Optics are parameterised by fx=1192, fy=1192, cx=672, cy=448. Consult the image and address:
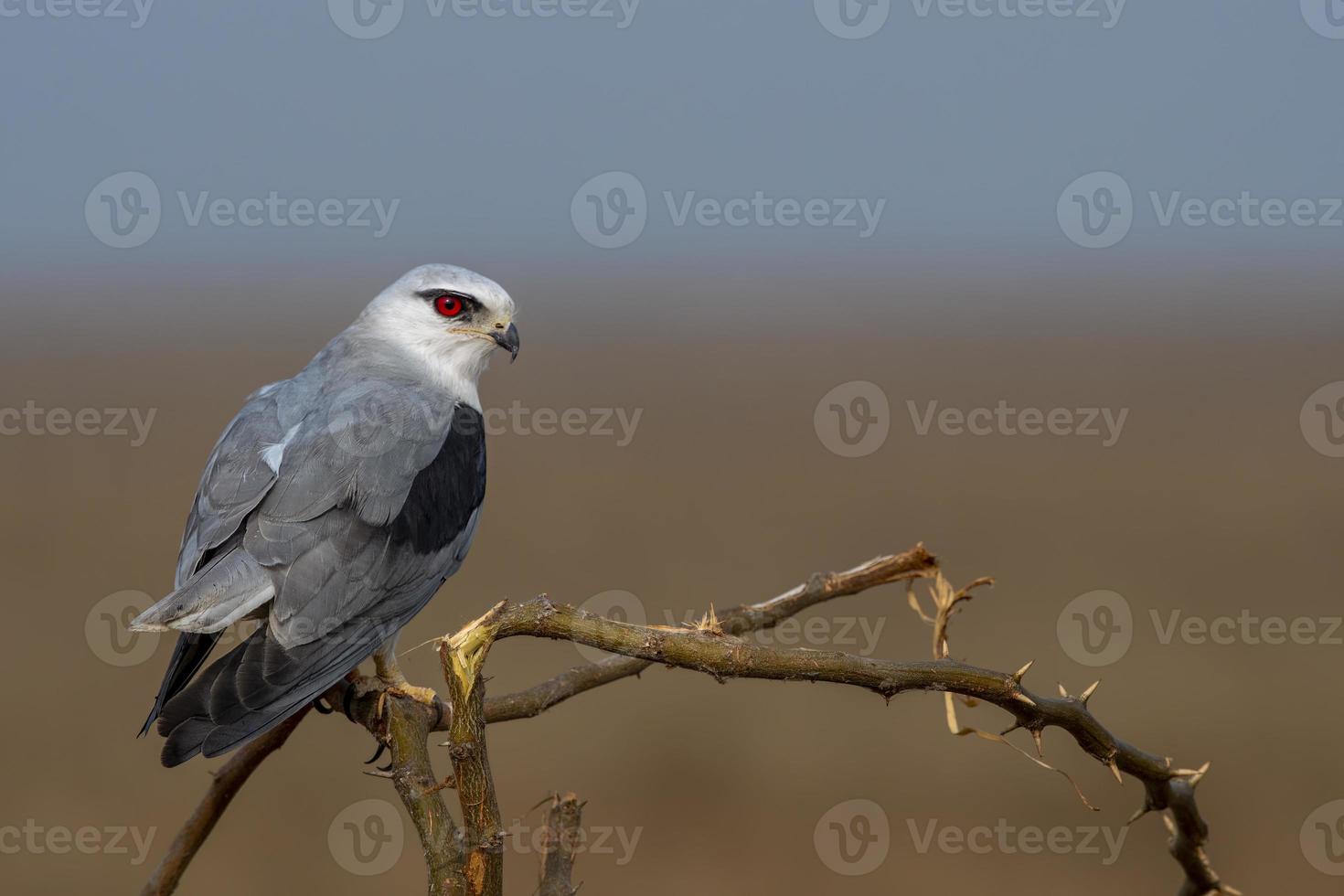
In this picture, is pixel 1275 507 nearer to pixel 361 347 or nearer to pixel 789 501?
pixel 789 501

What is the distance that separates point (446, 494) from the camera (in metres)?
4.86

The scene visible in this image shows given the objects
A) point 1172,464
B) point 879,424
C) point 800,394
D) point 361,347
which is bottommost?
point 361,347

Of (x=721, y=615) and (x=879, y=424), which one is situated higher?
(x=879, y=424)

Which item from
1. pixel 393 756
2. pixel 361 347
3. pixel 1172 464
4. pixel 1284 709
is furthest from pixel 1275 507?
pixel 393 756

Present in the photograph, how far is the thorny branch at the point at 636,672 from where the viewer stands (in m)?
2.26

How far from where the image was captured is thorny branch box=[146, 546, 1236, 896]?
89.0 inches

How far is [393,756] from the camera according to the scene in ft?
9.02

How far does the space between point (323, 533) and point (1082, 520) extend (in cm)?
1974
